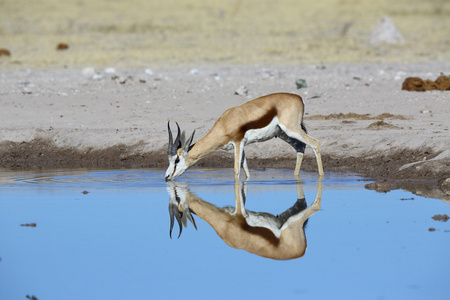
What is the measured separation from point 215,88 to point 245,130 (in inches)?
315

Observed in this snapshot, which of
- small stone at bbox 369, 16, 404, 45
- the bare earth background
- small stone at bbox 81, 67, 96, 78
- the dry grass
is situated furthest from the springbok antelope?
small stone at bbox 369, 16, 404, 45

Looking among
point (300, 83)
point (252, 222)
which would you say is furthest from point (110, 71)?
point (252, 222)

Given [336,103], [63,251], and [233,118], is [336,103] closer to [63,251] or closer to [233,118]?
[233,118]

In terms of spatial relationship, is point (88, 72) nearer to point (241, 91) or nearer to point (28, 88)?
point (28, 88)

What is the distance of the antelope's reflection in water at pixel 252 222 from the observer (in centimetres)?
711

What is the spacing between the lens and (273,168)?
1174cm

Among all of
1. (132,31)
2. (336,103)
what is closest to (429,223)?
(336,103)

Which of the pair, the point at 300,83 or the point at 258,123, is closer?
the point at 258,123

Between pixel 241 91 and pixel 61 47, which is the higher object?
pixel 61 47

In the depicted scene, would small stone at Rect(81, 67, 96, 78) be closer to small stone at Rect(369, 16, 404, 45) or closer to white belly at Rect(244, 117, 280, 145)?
white belly at Rect(244, 117, 280, 145)

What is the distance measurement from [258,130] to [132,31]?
24.4 meters

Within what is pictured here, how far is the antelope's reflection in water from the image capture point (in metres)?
7.11

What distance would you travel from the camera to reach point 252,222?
26.5ft

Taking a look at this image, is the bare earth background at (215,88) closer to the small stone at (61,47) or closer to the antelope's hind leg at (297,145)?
the small stone at (61,47)
